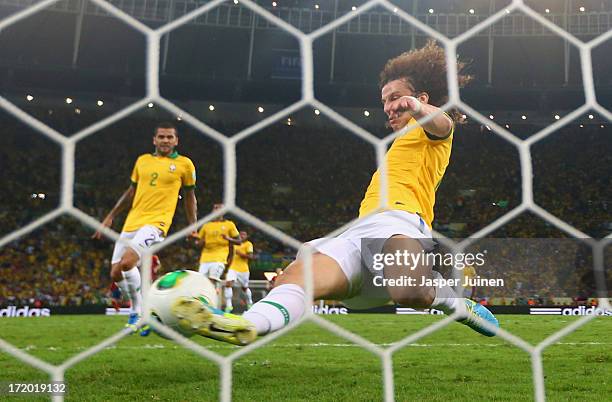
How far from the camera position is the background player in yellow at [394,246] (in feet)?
4.16

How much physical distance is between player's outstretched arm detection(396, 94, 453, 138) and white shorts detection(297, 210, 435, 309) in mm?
256

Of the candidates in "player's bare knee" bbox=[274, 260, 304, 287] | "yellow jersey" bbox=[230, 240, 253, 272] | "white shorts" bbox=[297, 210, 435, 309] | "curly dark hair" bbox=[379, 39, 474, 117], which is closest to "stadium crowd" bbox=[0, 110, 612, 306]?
"yellow jersey" bbox=[230, 240, 253, 272]

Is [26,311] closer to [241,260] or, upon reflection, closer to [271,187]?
[241,260]

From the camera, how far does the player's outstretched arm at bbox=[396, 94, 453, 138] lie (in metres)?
1.62

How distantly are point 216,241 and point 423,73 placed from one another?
11.6 feet

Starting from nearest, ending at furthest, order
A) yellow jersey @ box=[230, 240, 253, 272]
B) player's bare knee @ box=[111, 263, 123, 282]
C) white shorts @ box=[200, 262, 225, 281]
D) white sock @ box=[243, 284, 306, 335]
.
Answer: white sock @ box=[243, 284, 306, 335], player's bare knee @ box=[111, 263, 123, 282], white shorts @ box=[200, 262, 225, 281], yellow jersey @ box=[230, 240, 253, 272]

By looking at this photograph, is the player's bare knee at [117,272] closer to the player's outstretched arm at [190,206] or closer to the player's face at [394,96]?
the player's outstretched arm at [190,206]

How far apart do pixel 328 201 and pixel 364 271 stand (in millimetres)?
8210

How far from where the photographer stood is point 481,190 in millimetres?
9000

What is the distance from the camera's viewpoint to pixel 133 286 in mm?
3469

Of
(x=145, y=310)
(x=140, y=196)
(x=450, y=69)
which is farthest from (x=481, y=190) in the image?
(x=145, y=310)

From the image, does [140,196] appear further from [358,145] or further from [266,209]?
[358,145]

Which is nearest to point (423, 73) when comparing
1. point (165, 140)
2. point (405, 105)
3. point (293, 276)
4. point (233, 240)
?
point (405, 105)

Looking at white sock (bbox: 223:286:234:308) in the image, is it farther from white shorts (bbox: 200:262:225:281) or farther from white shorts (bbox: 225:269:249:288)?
white shorts (bbox: 200:262:225:281)
